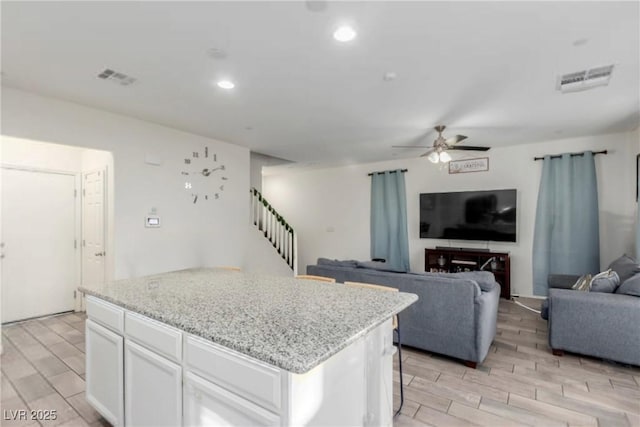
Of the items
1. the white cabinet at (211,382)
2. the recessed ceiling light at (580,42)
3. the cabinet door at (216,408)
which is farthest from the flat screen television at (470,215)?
the cabinet door at (216,408)

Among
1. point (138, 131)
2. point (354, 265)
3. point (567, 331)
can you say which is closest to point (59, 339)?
point (138, 131)

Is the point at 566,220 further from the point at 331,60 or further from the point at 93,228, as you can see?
the point at 93,228

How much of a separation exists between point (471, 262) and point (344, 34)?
4715mm

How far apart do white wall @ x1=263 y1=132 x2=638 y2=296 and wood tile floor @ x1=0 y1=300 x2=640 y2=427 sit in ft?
8.78

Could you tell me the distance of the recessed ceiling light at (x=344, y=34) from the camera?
7.08 ft

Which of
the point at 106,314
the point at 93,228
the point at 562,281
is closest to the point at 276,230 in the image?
the point at 93,228

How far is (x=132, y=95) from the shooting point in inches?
130

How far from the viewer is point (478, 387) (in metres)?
2.49

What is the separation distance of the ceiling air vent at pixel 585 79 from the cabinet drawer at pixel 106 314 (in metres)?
4.07

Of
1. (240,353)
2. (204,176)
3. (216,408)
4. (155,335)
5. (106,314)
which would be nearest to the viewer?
(240,353)

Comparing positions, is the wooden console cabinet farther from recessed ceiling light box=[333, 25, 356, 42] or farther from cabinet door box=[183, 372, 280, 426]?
cabinet door box=[183, 372, 280, 426]

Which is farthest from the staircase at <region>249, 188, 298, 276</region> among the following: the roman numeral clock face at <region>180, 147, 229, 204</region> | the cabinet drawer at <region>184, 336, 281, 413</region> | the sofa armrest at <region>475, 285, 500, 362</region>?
the cabinet drawer at <region>184, 336, 281, 413</region>

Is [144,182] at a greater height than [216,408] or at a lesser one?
greater

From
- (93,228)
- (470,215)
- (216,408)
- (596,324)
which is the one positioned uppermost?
(470,215)
